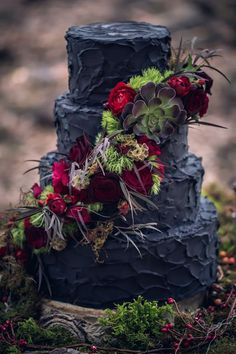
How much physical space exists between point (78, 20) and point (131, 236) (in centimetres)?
513

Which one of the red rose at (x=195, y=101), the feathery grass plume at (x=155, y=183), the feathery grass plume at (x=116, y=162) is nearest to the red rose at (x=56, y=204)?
the feathery grass plume at (x=116, y=162)

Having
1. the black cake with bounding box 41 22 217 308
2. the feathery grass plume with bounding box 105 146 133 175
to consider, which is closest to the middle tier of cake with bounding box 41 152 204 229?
the black cake with bounding box 41 22 217 308

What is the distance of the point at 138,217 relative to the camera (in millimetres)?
Result: 2850

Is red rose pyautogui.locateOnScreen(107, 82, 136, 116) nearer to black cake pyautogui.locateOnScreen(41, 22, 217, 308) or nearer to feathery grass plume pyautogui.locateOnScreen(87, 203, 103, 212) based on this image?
black cake pyautogui.locateOnScreen(41, 22, 217, 308)

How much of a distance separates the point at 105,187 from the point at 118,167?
0.30 feet

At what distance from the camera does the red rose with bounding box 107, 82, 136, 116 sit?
107 inches

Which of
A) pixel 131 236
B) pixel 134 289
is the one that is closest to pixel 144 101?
pixel 131 236

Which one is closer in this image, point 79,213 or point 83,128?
point 79,213

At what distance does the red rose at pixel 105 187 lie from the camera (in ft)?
8.75

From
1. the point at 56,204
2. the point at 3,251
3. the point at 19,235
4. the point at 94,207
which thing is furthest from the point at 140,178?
the point at 3,251

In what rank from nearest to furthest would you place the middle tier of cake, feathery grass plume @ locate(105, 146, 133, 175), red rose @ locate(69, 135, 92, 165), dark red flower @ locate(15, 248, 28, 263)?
feathery grass plume @ locate(105, 146, 133, 175), red rose @ locate(69, 135, 92, 165), the middle tier of cake, dark red flower @ locate(15, 248, 28, 263)

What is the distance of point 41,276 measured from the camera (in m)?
2.94

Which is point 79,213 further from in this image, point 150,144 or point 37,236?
point 150,144

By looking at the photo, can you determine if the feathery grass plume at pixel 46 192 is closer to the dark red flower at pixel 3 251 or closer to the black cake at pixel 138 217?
the black cake at pixel 138 217
